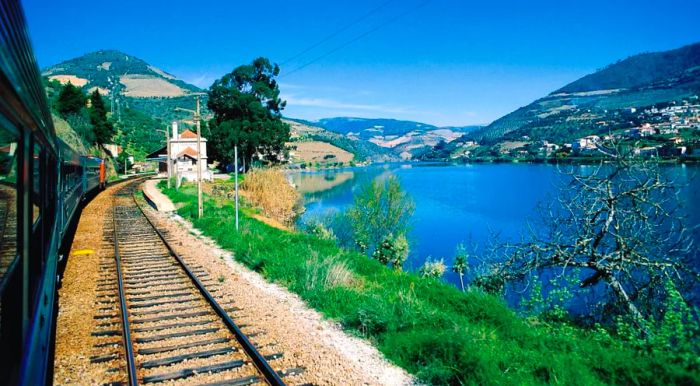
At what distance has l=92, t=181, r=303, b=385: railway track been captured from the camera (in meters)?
5.20

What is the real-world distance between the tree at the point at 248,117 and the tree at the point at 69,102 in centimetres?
2031

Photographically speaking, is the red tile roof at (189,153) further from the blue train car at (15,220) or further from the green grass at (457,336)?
the blue train car at (15,220)

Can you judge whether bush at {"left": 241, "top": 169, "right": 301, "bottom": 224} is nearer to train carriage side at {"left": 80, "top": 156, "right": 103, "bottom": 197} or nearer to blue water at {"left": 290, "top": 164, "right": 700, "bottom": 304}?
blue water at {"left": 290, "top": 164, "right": 700, "bottom": 304}

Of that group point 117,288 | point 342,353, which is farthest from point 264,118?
point 342,353

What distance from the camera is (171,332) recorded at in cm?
651

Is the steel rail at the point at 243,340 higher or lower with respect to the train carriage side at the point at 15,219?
lower

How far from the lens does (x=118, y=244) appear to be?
13.5 meters

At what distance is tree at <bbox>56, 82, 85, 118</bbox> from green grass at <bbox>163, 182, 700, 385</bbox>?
59671mm

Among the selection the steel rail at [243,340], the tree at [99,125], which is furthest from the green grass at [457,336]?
the tree at [99,125]

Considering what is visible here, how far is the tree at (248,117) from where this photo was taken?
165 ft

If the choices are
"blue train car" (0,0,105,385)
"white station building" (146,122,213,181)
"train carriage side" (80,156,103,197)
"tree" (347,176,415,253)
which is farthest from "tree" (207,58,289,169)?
"blue train car" (0,0,105,385)

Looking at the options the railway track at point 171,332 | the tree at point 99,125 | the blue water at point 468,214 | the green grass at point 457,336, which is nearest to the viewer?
the railway track at point 171,332

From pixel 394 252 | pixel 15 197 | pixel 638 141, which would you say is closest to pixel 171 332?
pixel 15 197

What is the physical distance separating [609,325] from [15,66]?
11412 millimetres
